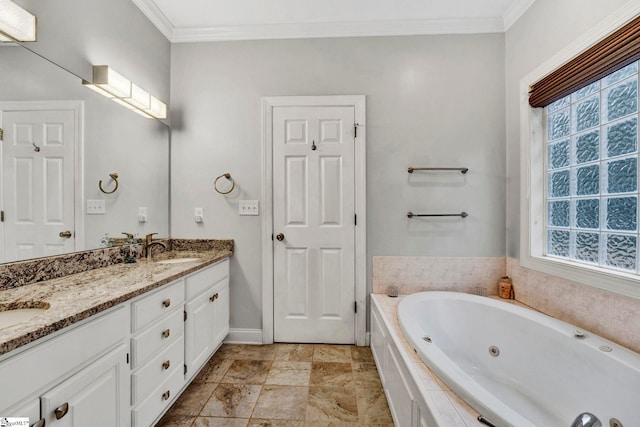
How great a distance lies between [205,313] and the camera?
1.91 meters

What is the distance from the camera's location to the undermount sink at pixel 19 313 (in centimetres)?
100

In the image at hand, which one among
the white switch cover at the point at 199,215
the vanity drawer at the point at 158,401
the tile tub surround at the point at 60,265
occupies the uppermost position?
the white switch cover at the point at 199,215

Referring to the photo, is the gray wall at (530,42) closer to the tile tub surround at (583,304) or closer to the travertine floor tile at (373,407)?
the tile tub surround at (583,304)

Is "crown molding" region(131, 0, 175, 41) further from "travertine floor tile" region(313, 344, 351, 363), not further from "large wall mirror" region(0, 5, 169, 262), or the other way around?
"travertine floor tile" region(313, 344, 351, 363)

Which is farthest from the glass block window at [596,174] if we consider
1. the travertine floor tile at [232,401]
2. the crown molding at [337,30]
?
the travertine floor tile at [232,401]

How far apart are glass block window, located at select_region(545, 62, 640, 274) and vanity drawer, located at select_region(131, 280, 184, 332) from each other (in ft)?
7.77

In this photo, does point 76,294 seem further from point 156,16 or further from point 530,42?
point 530,42

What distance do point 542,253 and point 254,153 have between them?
2329mm

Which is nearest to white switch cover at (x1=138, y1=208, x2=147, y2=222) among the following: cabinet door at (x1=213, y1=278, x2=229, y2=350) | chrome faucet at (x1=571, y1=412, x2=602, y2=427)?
cabinet door at (x1=213, y1=278, x2=229, y2=350)

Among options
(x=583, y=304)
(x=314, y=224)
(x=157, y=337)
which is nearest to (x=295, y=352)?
(x=314, y=224)

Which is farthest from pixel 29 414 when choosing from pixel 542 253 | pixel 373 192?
pixel 542 253

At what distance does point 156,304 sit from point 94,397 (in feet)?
1.39

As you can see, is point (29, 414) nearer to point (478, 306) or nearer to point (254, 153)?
point (254, 153)

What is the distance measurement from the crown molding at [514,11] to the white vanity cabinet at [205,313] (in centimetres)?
297
